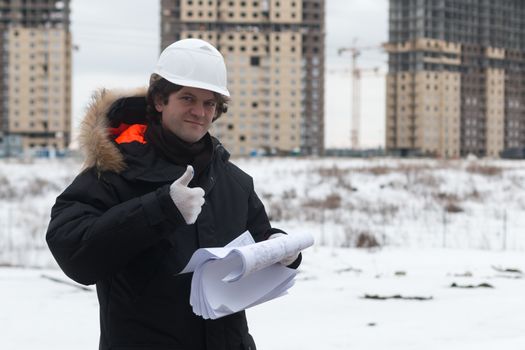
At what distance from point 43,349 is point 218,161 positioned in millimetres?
3196

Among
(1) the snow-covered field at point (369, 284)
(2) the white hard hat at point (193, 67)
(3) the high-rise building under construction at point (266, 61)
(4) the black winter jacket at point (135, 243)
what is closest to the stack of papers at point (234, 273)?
(4) the black winter jacket at point (135, 243)

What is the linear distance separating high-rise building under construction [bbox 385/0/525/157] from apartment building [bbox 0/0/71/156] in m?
46.4

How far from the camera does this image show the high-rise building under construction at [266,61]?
3775 inches

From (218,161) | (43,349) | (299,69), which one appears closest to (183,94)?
(218,161)

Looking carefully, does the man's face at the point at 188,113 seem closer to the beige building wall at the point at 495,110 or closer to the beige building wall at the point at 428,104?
the beige building wall at the point at 428,104

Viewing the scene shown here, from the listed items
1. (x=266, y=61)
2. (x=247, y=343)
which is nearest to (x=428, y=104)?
(x=266, y=61)

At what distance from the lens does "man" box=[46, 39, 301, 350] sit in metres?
1.84

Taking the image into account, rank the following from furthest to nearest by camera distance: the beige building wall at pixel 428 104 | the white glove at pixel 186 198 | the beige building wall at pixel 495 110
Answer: the beige building wall at pixel 495 110 < the beige building wall at pixel 428 104 < the white glove at pixel 186 198

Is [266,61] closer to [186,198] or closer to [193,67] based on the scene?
[193,67]

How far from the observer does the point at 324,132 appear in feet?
321

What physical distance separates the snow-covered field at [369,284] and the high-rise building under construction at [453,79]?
89.9 m

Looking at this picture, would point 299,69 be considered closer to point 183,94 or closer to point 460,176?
point 460,176

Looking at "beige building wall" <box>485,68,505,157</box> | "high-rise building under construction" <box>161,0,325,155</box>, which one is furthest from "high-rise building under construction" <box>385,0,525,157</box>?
"high-rise building under construction" <box>161,0,325,155</box>

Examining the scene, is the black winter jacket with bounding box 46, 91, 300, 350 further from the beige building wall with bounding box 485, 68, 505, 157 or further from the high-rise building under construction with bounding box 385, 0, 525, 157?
the beige building wall with bounding box 485, 68, 505, 157
